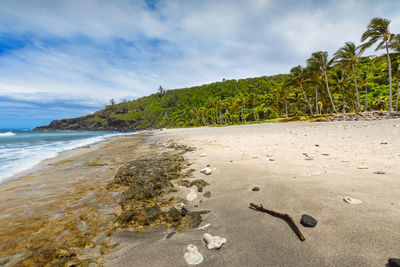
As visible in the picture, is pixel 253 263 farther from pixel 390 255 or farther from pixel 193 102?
pixel 193 102

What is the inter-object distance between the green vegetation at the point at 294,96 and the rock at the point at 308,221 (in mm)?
34249

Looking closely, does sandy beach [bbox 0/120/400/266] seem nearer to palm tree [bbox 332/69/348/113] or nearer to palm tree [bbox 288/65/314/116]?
palm tree [bbox 288/65/314/116]

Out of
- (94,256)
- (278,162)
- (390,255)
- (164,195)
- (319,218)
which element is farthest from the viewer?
(278,162)

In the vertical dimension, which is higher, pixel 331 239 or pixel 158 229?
pixel 331 239

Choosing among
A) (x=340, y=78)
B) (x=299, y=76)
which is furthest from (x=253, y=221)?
(x=340, y=78)

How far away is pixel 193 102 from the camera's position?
12450 centimetres

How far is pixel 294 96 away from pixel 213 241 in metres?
62.6

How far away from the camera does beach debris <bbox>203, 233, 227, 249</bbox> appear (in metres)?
1.98

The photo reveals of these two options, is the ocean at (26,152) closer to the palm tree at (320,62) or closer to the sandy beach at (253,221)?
the sandy beach at (253,221)

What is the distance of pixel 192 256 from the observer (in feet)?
6.17

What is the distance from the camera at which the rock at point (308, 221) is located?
82.7 inches

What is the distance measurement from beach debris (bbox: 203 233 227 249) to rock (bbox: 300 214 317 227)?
1.13 meters

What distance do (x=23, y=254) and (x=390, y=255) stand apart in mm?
4569

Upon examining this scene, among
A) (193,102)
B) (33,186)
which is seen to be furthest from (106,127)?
(33,186)
